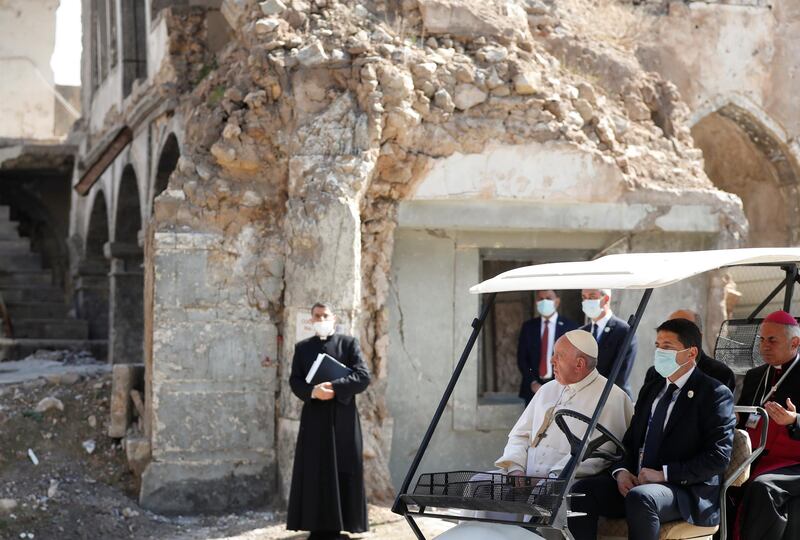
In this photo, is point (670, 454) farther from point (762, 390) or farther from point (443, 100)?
point (443, 100)

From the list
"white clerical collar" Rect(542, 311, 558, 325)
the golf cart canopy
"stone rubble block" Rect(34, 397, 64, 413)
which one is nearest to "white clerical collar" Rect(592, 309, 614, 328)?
"white clerical collar" Rect(542, 311, 558, 325)

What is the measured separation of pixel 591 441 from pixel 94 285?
53.0 feet

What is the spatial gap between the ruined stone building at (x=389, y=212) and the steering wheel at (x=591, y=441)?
3890 millimetres

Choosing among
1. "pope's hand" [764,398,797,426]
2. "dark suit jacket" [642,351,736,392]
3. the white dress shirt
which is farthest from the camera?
the white dress shirt

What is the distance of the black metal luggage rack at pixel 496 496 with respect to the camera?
15.6ft

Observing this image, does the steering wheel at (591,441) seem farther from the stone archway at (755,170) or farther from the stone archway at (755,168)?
the stone archway at (755,170)

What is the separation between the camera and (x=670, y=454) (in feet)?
17.1

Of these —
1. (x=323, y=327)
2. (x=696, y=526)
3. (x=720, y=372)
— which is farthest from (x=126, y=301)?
(x=696, y=526)

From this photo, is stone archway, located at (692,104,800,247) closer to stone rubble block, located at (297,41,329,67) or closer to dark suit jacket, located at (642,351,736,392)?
Answer: stone rubble block, located at (297,41,329,67)

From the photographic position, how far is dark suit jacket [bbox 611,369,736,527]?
504 centimetres

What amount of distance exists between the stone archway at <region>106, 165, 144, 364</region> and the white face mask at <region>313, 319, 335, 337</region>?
29.5ft

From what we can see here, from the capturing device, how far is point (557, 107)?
9.93 meters

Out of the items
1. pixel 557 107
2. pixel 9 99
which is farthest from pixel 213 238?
pixel 9 99

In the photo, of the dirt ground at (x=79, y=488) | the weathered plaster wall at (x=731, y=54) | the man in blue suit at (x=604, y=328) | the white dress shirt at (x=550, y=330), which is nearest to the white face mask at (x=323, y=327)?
the dirt ground at (x=79, y=488)
